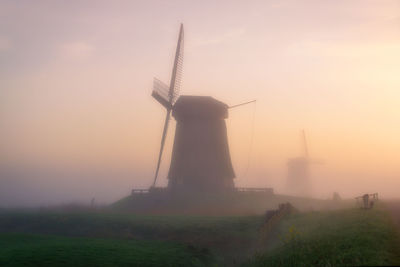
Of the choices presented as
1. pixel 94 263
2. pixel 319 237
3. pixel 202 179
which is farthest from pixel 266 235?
pixel 202 179

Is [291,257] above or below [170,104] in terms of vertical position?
below

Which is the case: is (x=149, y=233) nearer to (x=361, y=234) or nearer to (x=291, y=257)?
(x=291, y=257)

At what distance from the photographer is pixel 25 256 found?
1523 cm

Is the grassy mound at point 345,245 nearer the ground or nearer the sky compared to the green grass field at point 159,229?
nearer the sky

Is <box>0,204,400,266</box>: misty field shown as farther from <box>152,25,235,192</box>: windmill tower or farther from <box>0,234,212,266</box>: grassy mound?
<box>152,25,235,192</box>: windmill tower

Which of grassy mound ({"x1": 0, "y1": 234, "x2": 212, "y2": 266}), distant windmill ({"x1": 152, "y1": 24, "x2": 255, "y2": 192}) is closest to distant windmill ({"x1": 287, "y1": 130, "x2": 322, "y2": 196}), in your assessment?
distant windmill ({"x1": 152, "y1": 24, "x2": 255, "y2": 192})

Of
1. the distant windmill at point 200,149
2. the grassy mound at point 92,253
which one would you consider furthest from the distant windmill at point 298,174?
the grassy mound at point 92,253

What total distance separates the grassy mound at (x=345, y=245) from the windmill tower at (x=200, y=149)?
72.2 ft

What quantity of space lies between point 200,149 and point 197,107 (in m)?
5.01

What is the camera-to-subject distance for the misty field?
454 inches

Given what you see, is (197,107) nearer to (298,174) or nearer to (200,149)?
(200,149)

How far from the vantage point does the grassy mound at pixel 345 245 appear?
9882 millimetres

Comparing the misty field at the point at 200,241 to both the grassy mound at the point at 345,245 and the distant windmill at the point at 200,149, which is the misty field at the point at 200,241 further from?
the distant windmill at the point at 200,149

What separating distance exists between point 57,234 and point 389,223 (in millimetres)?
21115
